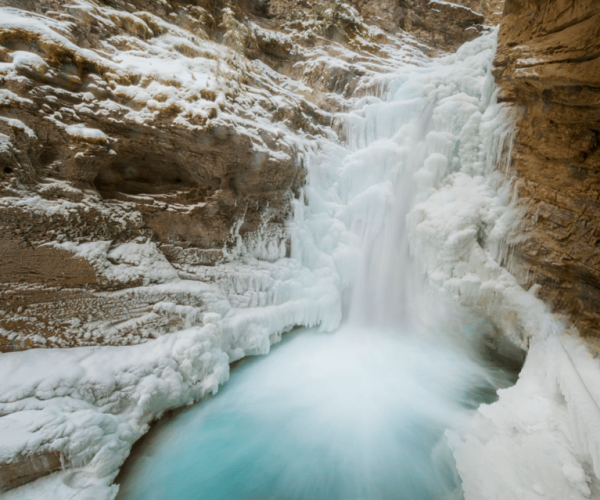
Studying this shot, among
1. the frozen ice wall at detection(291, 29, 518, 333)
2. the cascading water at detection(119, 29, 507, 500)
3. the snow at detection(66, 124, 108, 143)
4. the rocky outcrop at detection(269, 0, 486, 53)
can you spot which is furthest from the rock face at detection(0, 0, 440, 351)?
the rocky outcrop at detection(269, 0, 486, 53)

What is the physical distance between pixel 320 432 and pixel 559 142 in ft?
20.8

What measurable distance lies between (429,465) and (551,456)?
1436 mm

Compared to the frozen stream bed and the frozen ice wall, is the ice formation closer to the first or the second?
the frozen ice wall

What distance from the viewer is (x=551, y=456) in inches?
127

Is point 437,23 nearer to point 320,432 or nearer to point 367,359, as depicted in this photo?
point 367,359

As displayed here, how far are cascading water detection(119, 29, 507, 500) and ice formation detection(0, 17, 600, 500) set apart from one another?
59mm

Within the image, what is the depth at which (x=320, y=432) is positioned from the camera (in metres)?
4.16

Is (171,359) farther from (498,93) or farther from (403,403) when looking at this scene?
(498,93)

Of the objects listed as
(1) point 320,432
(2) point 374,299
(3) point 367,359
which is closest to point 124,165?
(1) point 320,432

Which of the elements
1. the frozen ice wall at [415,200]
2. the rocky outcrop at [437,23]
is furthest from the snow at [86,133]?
the rocky outcrop at [437,23]

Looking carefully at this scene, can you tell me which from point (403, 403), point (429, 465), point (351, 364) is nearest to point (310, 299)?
point (351, 364)

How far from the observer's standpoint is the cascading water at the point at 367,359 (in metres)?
3.55

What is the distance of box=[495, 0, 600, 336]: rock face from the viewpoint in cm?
376

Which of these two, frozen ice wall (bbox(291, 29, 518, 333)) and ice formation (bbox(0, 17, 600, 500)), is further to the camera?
frozen ice wall (bbox(291, 29, 518, 333))
